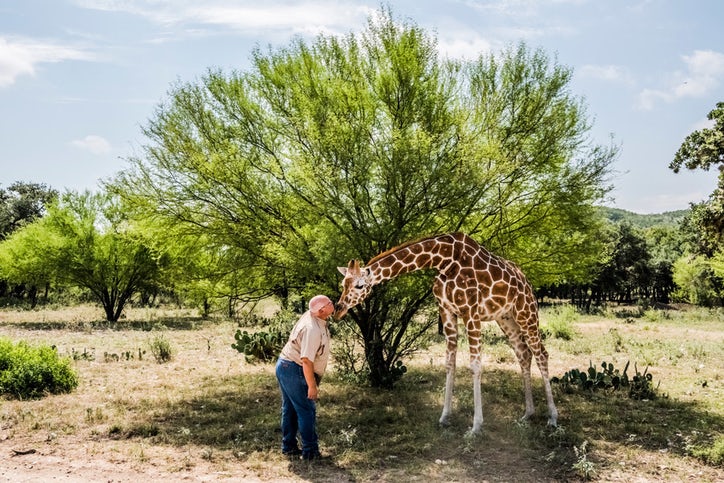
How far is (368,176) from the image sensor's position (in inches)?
368

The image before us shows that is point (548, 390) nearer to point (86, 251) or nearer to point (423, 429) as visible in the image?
point (423, 429)

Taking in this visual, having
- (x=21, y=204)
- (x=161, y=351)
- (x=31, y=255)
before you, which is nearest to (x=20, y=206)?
(x=21, y=204)

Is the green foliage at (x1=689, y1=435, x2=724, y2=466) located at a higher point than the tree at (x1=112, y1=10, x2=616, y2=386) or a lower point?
lower

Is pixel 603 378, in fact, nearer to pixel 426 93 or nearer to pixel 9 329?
pixel 426 93

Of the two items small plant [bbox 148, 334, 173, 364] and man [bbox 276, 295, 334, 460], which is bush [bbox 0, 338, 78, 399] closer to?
small plant [bbox 148, 334, 173, 364]

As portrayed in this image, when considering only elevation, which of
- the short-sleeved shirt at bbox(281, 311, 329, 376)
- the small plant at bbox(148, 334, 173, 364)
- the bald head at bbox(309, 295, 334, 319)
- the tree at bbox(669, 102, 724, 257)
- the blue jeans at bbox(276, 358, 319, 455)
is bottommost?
the small plant at bbox(148, 334, 173, 364)

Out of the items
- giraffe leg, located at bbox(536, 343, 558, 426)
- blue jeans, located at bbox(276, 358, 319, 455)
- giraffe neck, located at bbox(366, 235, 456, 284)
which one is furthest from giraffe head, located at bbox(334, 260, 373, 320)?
giraffe leg, located at bbox(536, 343, 558, 426)

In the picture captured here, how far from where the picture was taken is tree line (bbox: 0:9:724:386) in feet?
30.5

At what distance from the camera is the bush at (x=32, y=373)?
959cm

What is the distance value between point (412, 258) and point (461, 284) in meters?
0.84

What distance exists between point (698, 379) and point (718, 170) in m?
4.77

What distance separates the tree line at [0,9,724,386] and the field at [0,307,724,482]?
1.98 metres

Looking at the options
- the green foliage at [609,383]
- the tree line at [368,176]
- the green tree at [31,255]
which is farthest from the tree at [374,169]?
the green tree at [31,255]

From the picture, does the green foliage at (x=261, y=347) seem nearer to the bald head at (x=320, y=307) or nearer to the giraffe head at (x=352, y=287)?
the giraffe head at (x=352, y=287)
